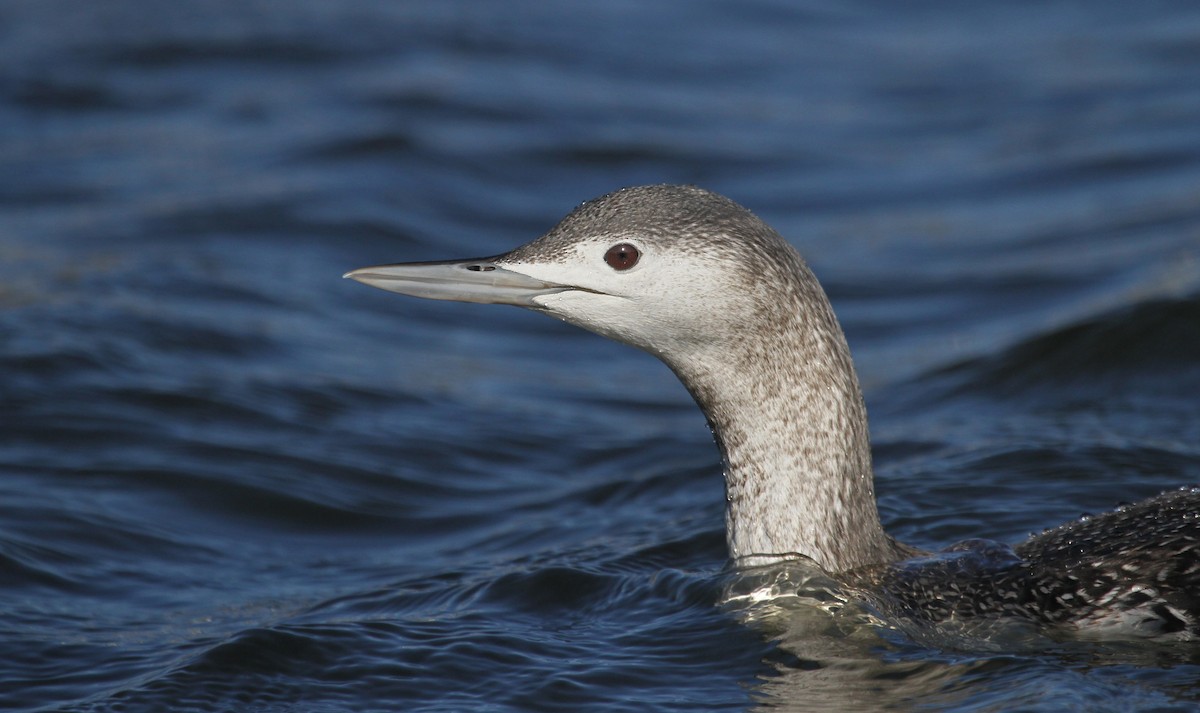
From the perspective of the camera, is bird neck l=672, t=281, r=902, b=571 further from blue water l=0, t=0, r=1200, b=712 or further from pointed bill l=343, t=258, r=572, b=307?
pointed bill l=343, t=258, r=572, b=307

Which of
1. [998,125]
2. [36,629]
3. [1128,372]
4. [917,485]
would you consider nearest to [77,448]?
[36,629]

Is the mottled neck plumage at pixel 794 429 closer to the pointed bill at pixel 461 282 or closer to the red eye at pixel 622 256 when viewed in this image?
the red eye at pixel 622 256

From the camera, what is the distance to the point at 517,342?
433 inches

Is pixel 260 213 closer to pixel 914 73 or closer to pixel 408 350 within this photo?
pixel 408 350

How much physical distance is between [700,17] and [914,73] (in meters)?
2.65

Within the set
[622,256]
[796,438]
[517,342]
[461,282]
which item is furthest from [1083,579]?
[517,342]

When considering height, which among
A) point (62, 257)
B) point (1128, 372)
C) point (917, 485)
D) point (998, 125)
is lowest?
point (917, 485)

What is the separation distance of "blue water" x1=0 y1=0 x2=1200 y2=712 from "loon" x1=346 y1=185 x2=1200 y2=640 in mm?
177

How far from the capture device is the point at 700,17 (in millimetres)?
17656

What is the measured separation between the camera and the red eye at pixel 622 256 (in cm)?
586

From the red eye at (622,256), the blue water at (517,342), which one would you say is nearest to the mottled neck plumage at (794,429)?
the blue water at (517,342)

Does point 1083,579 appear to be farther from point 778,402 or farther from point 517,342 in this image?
point 517,342

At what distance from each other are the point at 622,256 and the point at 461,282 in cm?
57

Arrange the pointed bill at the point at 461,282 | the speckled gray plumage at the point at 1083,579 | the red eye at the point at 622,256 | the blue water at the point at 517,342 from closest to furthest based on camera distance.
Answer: the speckled gray plumage at the point at 1083,579 → the red eye at the point at 622,256 → the pointed bill at the point at 461,282 → the blue water at the point at 517,342
